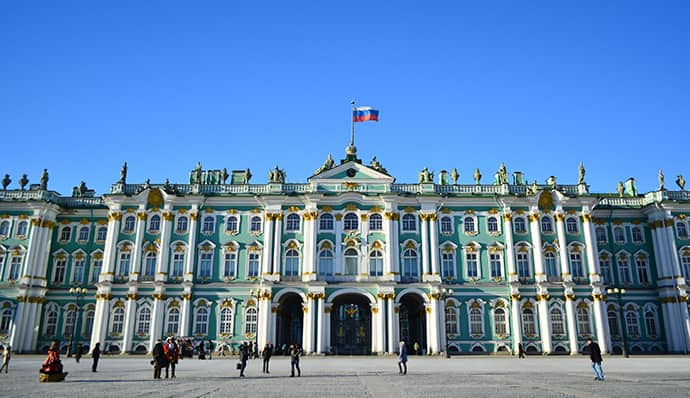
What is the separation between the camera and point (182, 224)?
5375 cm

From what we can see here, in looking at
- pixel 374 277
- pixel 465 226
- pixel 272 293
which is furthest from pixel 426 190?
pixel 272 293

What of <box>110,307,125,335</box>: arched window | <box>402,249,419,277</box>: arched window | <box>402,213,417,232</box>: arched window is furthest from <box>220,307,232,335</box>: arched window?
<box>402,213,417,232</box>: arched window

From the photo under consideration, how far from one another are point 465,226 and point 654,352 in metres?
21.2

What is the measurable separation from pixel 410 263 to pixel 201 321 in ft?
67.1

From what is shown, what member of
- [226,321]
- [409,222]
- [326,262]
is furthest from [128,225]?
[409,222]

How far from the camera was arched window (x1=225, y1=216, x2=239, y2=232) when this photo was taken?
176ft

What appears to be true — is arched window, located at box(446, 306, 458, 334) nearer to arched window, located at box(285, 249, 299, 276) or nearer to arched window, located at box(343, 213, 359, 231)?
arched window, located at box(343, 213, 359, 231)

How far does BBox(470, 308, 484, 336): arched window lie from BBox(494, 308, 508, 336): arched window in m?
1.34

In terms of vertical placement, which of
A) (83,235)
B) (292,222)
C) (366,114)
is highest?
(366,114)

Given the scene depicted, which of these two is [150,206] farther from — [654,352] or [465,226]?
[654,352]

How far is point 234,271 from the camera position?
171 feet

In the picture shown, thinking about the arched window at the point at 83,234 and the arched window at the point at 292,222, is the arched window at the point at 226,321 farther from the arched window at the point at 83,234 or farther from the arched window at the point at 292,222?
the arched window at the point at 83,234

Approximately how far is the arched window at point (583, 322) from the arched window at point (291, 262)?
2683cm

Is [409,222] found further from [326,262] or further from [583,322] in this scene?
[583,322]
